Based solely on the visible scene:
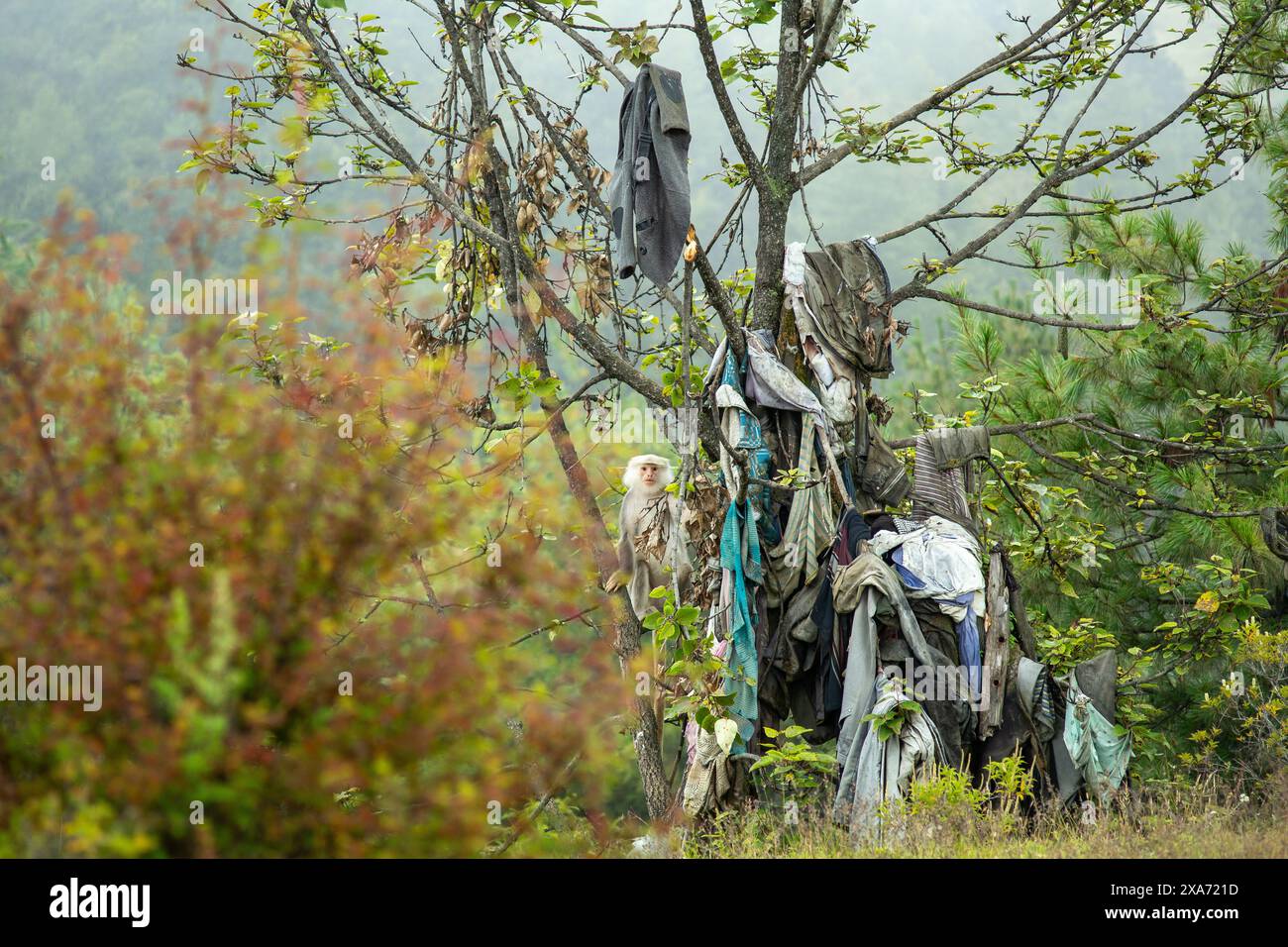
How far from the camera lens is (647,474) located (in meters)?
5.64

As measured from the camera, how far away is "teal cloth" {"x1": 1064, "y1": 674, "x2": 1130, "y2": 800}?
468 cm

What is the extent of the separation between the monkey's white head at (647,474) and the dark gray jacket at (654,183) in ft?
4.42

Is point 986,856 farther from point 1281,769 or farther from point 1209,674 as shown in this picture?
point 1209,674

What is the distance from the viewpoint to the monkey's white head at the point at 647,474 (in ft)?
18.4

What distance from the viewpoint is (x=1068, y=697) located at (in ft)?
15.7

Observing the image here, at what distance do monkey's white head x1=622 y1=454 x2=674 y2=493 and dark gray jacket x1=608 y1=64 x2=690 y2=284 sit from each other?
135cm

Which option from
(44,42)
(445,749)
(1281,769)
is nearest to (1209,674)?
(1281,769)

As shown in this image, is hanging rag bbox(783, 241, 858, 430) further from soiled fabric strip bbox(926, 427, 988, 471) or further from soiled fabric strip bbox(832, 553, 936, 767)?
soiled fabric strip bbox(832, 553, 936, 767)

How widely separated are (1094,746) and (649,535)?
6.35 feet

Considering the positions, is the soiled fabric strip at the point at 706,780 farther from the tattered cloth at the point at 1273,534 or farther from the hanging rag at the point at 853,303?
the tattered cloth at the point at 1273,534

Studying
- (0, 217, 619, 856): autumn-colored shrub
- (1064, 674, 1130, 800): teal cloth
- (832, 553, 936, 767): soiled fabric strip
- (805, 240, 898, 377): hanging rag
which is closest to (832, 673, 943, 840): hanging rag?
(832, 553, 936, 767): soiled fabric strip

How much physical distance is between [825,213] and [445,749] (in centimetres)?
3673

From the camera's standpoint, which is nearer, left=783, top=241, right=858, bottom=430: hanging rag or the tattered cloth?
left=783, top=241, right=858, bottom=430: hanging rag

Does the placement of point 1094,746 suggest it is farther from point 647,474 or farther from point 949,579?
point 647,474
